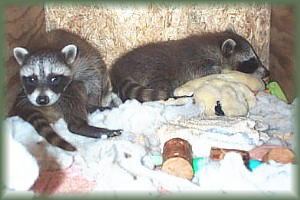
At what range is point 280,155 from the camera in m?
2.73

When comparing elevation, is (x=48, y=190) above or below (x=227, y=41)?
below

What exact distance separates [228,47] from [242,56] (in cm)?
11

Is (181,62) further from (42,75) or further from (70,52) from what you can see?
(42,75)

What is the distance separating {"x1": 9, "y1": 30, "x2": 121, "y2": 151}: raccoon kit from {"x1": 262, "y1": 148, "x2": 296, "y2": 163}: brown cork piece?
78 centimetres

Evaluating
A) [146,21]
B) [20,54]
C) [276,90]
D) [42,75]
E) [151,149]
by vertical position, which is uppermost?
[146,21]

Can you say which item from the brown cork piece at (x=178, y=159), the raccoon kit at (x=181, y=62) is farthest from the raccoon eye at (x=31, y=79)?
the brown cork piece at (x=178, y=159)

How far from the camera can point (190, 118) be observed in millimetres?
3320

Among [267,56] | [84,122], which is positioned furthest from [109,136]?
[267,56]

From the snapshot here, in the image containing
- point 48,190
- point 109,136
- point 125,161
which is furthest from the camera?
point 109,136

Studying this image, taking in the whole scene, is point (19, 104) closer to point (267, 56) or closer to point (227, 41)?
point (227, 41)

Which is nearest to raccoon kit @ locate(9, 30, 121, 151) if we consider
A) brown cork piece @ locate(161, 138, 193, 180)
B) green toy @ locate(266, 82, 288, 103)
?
brown cork piece @ locate(161, 138, 193, 180)

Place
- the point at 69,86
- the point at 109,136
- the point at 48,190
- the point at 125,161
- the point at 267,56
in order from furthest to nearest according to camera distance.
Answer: the point at 267,56 → the point at 69,86 → the point at 109,136 → the point at 125,161 → the point at 48,190

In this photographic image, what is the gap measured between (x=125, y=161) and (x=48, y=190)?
0.38 m

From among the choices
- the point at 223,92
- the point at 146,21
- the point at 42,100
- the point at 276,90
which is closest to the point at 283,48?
the point at 276,90
